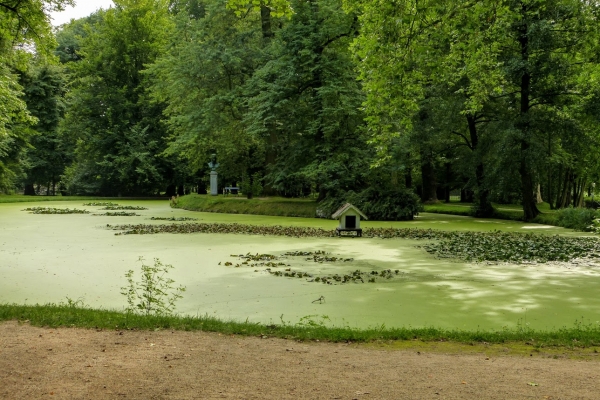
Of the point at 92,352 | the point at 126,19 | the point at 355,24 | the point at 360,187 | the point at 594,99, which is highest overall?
the point at 126,19

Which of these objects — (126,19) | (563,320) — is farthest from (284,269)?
(126,19)

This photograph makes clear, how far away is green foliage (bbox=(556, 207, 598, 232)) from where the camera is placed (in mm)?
14588

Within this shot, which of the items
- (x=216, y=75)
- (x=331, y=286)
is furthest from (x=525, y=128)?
(x=216, y=75)

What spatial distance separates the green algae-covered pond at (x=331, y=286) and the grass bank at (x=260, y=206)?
8.64m

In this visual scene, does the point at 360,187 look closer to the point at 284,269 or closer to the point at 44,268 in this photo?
the point at 284,269

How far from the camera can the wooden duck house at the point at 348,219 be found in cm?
1265

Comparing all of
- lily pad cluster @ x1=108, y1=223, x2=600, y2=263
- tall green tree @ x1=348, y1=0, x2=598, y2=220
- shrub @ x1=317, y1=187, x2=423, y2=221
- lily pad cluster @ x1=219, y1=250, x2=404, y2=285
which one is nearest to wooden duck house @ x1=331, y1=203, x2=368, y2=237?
lily pad cluster @ x1=108, y1=223, x2=600, y2=263

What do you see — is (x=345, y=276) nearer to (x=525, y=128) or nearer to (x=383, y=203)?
(x=383, y=203)

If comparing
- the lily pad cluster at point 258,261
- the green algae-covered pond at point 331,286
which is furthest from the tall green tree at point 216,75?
the lily pad cluster at point 258,261

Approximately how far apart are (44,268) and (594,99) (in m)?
14.5

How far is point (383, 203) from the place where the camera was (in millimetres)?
18109

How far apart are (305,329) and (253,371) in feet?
3.71

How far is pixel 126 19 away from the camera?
35094 millimetres

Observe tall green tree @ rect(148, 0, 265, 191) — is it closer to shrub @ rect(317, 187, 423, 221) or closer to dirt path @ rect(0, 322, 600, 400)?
shrub @ rect(317, 187, 423, 221)
